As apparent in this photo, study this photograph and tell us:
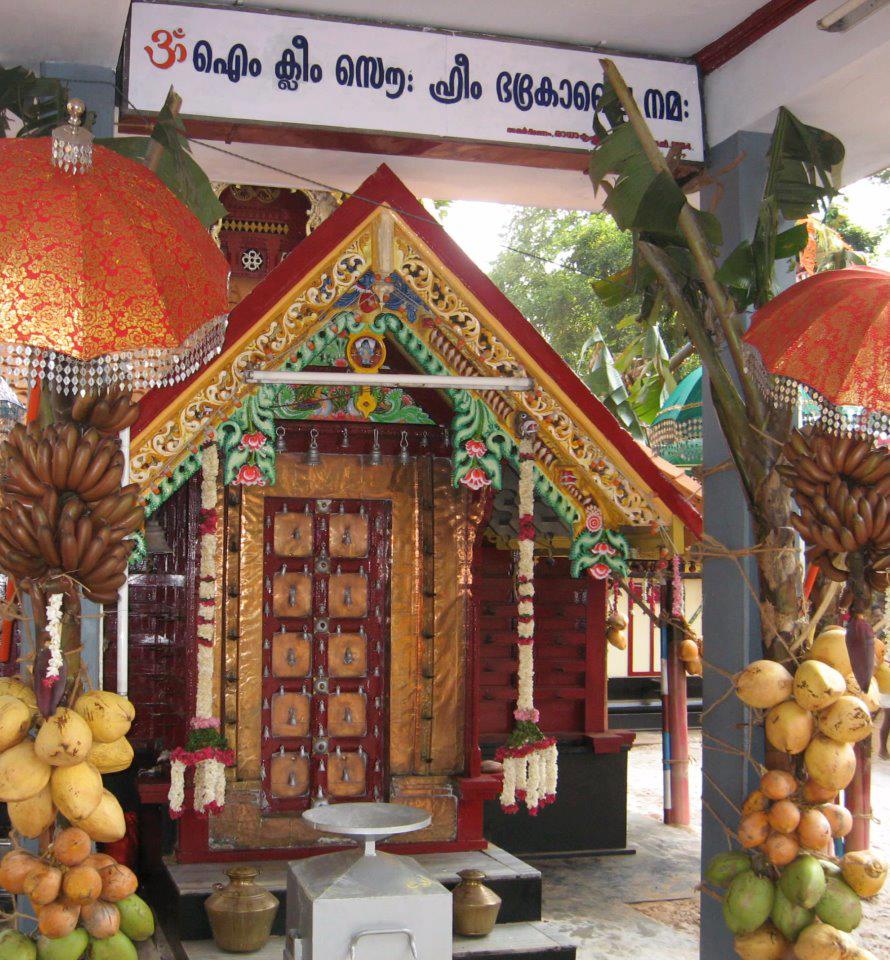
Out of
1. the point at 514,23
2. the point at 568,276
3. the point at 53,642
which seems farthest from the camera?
the point at 568,276

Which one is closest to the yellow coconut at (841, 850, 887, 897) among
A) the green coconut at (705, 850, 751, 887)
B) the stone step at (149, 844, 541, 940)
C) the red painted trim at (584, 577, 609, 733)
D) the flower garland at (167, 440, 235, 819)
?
the green coconut at (705, 850, 751, 887)

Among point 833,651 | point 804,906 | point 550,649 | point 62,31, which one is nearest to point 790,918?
point 804,906

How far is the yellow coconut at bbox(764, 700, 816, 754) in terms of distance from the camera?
448 centimetres

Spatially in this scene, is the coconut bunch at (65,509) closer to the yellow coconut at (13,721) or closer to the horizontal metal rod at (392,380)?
the yellow coconut at (13,721)

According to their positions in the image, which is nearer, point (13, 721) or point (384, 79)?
point (13, 721)

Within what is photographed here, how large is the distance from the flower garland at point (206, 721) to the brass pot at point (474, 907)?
1348mm

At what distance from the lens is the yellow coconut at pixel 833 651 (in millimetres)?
4660

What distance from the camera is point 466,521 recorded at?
24.7 feet

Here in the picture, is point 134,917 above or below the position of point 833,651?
below

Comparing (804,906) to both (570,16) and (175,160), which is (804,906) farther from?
(570,16)

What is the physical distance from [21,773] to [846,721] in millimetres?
2896

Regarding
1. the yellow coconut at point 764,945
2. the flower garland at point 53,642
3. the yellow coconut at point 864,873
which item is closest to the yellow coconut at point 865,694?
the yellow coconut at point 864,873

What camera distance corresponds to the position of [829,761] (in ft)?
14.6

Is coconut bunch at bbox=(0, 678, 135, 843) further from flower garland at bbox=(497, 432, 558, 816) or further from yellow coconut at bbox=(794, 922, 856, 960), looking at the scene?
flower garland at bbox=(497, 432, 558, 816)
